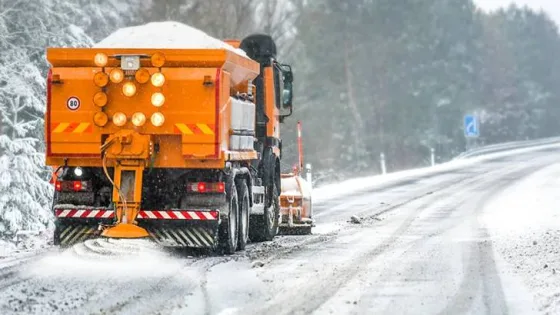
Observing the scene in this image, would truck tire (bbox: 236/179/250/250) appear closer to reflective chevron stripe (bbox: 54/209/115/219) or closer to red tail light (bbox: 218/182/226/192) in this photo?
red tail light (bbox: 218/182/226/192)

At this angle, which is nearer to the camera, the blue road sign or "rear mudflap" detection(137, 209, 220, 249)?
"rear mudflap" detection(137, 209, 220, 249)

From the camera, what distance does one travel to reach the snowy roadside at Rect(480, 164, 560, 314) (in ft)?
32.0

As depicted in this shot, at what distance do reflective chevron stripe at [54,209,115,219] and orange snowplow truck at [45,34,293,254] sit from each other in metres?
0.01

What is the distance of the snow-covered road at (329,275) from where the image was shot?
8.48 meters

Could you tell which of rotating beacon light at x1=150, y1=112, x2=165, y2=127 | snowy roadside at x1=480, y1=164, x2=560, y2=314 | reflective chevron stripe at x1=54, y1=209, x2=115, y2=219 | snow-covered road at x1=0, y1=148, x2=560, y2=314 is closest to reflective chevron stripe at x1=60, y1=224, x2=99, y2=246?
reflective chevron stripe at x1=54, y1=209, x2=115, y2=219

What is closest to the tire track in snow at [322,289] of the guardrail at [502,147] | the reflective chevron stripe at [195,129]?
the reflective chevron stripe at [195,129]

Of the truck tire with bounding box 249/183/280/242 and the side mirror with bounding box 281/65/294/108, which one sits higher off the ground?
the side mirror with bounding box 281/65/294/108

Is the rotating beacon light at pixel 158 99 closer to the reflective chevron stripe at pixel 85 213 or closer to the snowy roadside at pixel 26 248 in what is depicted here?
the reflective chevron stripe at pixel 85 213

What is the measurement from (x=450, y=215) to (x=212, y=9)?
19909mm

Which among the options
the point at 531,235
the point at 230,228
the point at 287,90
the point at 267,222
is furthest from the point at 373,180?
the point at 230,228

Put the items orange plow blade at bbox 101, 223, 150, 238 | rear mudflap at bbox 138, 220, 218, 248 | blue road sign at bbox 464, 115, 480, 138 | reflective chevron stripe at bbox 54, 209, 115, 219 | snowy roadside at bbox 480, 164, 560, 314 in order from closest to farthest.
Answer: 1. snowy roadside at bbox 480, 164, 560, 314
2. orange plow blade at bbox 101, 223, 150, 238
3. reflective chevron stripe at bbox 54, 209, 115, 219
4. rear mudflap at bbox 138, 220, 218, 248
5. blue road sign at bbox 464, 115, 480, 138

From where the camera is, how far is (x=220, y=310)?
817 cm

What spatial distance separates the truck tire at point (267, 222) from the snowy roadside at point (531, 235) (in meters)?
3.44

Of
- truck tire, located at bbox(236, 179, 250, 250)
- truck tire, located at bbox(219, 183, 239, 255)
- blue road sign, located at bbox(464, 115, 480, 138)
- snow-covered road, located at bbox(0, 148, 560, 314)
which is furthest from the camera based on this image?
blue road sign, located at bbox(464, 115, 480, 138)
